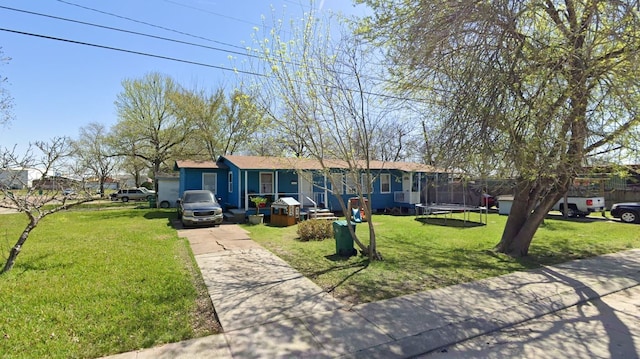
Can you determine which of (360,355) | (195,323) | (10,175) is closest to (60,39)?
(10,175)

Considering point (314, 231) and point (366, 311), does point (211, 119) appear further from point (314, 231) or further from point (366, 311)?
point (366, 311)

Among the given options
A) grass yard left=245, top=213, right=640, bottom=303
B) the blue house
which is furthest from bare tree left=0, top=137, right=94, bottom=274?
the blue house

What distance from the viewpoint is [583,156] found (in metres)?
6.08

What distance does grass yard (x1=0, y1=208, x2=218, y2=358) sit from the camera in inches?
139

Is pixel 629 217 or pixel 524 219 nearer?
pixel 524 219

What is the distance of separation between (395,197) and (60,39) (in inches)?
662

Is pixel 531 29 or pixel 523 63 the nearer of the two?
pixel 523 63

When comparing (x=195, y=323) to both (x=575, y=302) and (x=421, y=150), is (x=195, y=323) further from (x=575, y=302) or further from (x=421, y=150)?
(x=575, y=302)

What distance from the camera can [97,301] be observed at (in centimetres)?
463

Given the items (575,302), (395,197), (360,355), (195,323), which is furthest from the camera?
(395,197)

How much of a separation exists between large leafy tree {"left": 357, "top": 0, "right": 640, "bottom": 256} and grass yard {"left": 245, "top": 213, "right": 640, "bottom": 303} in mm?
2288

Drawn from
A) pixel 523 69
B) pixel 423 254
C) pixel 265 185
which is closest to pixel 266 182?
pixel 265 185

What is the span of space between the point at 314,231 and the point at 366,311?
5464mm

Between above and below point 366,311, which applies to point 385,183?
above
